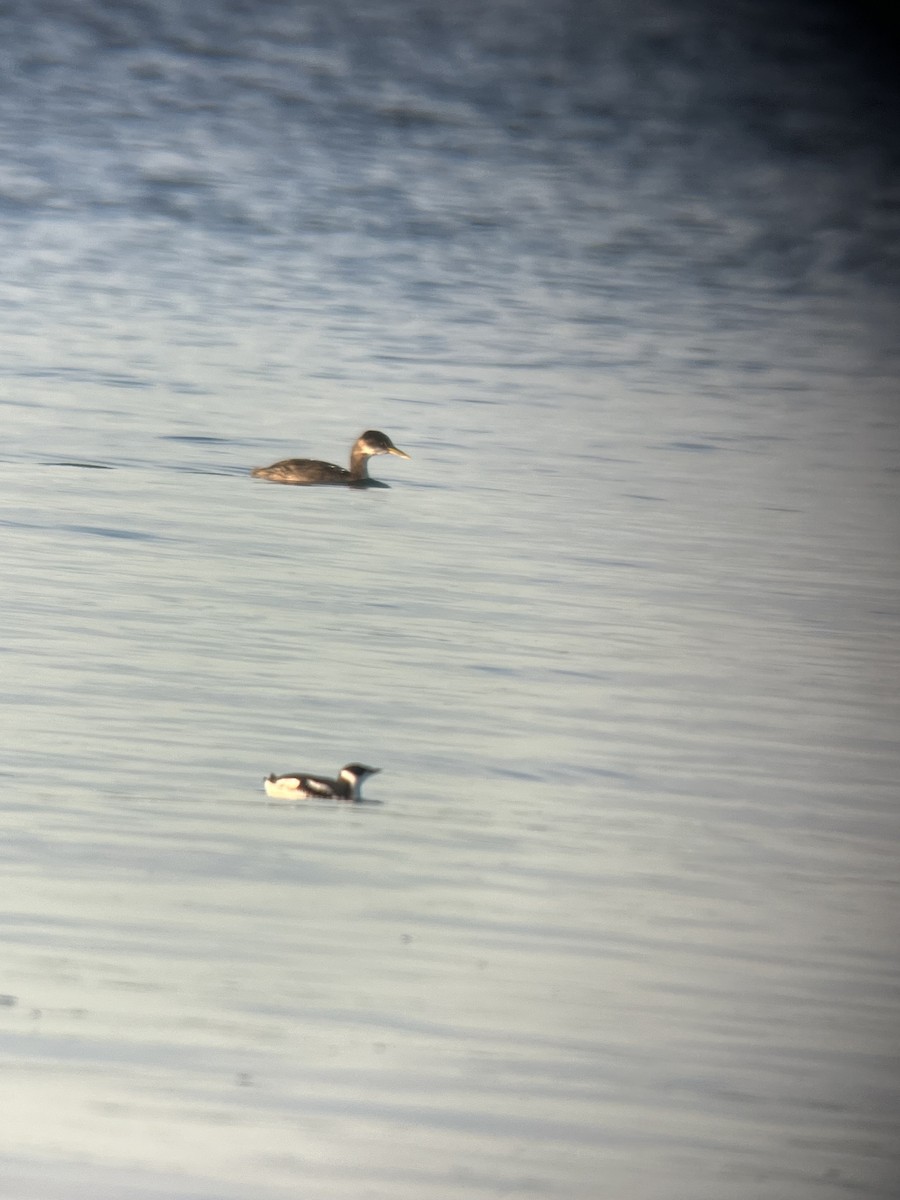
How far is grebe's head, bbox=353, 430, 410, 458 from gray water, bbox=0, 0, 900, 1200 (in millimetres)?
170

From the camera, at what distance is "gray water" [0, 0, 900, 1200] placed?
4555 mm

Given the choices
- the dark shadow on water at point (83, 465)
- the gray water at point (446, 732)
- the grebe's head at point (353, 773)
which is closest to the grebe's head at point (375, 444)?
the gray water at point (446, 732)

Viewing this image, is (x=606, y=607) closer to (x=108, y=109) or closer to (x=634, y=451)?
(x=634, y=451)

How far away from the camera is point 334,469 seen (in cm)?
1209

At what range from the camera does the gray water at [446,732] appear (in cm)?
455

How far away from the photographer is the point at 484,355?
1694 centimetres

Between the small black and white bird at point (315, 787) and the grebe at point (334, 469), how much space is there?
17.9ft

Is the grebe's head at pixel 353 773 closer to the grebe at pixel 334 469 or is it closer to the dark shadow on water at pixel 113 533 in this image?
the dark shadow on water at pixel 113 533

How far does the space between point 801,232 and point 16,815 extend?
19.8 meters

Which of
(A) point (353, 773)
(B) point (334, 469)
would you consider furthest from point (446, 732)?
(B) point (334, 469)

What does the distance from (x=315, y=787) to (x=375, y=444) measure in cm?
631

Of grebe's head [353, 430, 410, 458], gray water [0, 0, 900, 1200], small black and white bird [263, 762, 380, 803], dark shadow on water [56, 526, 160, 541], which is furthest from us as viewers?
grebe's head [353, 430, 410, 458]

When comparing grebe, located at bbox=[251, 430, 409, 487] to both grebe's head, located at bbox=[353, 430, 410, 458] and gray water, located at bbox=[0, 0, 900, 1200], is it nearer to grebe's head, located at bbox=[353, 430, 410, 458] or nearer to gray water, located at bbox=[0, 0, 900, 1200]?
grebe's head, located at bbox=[353, 430, 410, 458]

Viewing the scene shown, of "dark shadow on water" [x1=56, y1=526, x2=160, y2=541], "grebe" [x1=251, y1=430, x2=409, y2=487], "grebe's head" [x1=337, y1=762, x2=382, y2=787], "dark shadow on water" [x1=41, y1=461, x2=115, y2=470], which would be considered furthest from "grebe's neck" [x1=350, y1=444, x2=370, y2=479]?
"grebe's head" [x1=337, y1=762, x2=382, y2=787]
